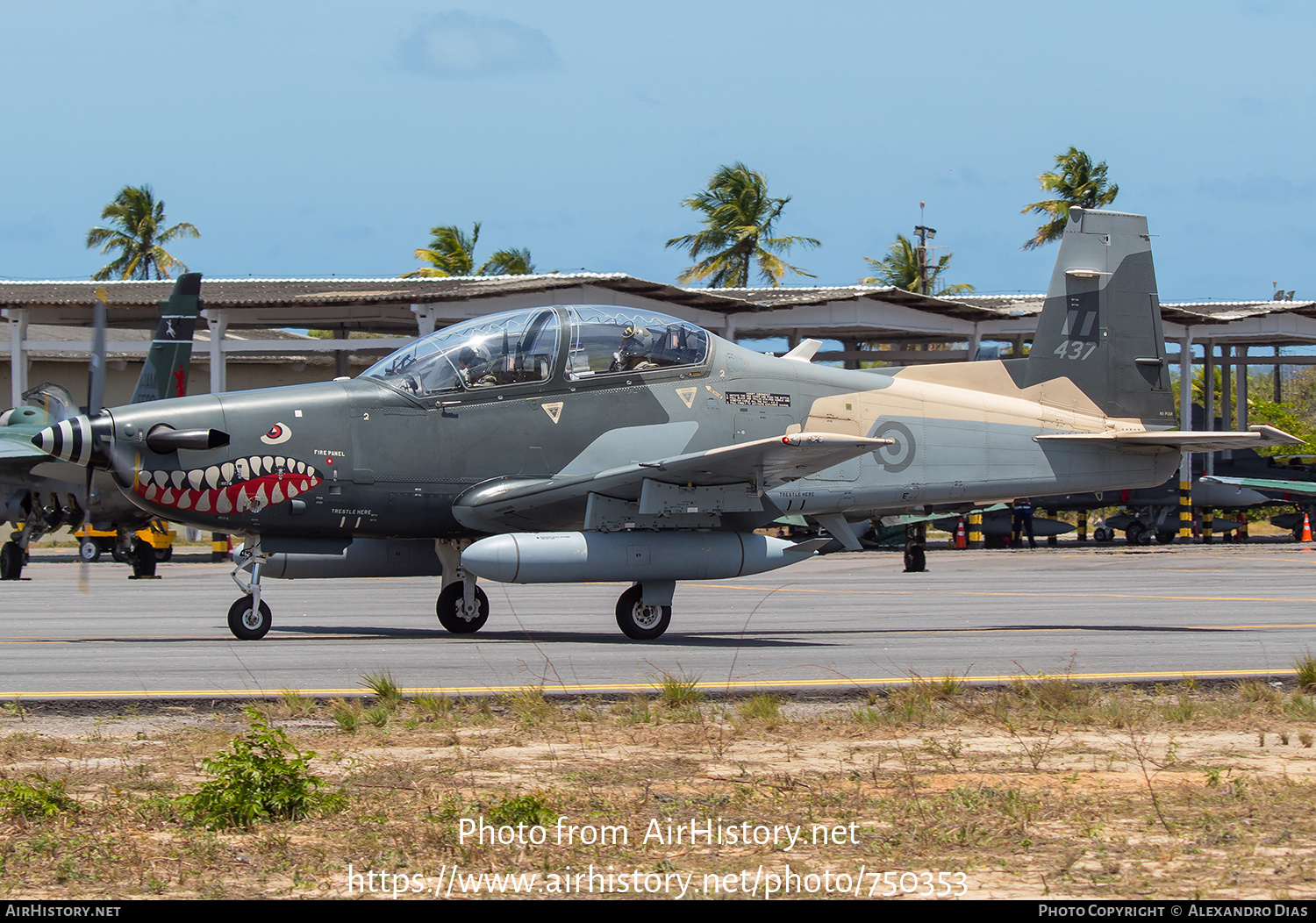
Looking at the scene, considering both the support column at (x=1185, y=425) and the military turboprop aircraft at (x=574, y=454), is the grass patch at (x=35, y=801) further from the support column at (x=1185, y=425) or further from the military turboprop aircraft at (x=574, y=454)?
the support column at (x=1185, y=425)

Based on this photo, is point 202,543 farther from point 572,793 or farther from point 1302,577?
point 572,793

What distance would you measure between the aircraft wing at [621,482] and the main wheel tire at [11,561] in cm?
1709

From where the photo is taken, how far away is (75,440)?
1140 cm

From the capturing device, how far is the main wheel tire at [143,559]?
25984mm

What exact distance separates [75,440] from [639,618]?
5604mm

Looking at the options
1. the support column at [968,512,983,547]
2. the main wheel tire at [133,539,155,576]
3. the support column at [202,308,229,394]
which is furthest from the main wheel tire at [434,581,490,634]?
the support column at [968,512,983,547]

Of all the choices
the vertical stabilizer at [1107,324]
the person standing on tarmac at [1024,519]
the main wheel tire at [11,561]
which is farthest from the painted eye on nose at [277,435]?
the person standing on tarmac at [1024,519]

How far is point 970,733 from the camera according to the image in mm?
7664

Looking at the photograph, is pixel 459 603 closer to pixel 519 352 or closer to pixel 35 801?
pixel 519 352

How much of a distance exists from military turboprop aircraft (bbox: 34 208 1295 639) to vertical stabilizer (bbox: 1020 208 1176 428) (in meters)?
0.95

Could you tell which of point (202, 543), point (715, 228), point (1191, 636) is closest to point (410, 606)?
point (1191, 636)

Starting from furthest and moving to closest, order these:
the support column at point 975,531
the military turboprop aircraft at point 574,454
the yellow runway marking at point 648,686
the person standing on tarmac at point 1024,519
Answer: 1. the support column at point 975,531
2. the person standing on tarmac at point 1024,519
3. the military turboprop aircraft at point 574,454
4. the yellow runway marking at point 648,686

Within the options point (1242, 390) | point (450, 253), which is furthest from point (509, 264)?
point (1242, 390)

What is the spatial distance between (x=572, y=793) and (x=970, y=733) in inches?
115
